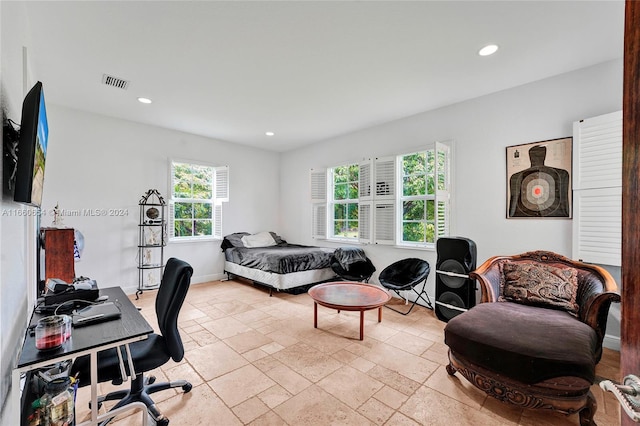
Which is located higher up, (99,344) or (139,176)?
(139,176)

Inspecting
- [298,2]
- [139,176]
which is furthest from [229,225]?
[298,2]

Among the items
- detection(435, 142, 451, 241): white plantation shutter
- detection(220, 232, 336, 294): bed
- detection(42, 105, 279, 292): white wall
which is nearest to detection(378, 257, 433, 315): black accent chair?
detection(435, 142, 451, 241): white plantation shutter

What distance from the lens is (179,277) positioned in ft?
5.87

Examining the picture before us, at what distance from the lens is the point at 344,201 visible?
207 inches

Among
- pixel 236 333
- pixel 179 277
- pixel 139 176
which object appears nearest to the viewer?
pixel 179 277

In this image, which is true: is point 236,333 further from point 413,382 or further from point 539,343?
point 539,343

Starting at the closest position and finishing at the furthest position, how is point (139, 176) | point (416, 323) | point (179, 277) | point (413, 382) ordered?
point (179, 277) < point (413, 382) < point (416, 323) < point (139, 176)

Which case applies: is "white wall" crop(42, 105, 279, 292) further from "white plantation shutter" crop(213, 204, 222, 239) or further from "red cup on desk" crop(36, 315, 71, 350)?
"red cup on desk" crop(36, 315, 71, 350)

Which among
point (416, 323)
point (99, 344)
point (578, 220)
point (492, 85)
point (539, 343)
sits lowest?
point (416, 323)

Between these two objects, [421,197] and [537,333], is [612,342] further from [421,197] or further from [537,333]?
[421,197]

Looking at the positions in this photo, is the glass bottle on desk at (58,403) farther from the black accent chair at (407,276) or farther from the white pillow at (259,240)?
the white pillow at (259,240)

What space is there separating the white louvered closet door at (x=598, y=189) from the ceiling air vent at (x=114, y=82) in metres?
4.81

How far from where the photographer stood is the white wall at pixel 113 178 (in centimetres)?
389

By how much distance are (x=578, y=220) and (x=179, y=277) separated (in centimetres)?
361
